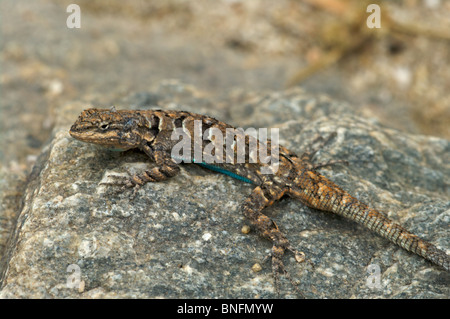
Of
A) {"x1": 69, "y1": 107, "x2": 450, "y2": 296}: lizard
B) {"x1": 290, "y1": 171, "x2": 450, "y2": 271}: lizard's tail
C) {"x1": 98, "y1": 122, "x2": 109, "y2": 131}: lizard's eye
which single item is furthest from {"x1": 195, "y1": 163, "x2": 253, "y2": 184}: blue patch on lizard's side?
{"x1": 98, "y1": 122, "x2": 109, "y2": 131}: lizard's eye

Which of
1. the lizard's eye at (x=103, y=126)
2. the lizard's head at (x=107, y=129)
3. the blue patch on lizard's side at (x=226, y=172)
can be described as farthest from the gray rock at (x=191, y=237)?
the lizard's eye at (x=103, y=126)

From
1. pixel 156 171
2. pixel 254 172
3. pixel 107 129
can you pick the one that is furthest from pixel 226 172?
pixel 107 129

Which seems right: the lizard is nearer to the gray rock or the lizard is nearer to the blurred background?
the gray rock

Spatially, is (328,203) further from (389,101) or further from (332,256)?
(389,101)

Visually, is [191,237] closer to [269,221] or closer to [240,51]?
[269,221]

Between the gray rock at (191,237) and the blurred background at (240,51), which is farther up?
the blurred background at (240,51)

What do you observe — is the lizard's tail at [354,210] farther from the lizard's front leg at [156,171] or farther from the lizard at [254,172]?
the lizard's front leg at [156,171]
